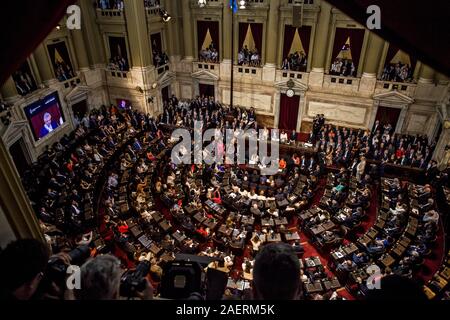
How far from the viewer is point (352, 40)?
19344mm

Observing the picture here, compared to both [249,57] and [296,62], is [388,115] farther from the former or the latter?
[249,57]

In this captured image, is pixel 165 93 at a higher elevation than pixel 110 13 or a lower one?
lower

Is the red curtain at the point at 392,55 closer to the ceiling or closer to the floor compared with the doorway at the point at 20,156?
closer to the ceiling

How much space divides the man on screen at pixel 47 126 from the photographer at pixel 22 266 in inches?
682

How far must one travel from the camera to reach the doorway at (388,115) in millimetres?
19688

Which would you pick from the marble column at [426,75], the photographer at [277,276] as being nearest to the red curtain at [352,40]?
the marble column at [426,75]

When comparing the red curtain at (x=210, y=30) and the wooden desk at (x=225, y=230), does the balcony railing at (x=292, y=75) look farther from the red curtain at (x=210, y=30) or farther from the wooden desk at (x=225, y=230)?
the wooden desk at (x=225, y=230)

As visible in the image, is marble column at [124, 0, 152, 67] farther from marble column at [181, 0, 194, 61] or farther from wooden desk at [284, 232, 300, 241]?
wooden desk at [284, 232, 300, 241]

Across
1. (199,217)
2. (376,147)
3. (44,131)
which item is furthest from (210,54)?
(199,217)

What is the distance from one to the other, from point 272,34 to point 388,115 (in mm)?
9288

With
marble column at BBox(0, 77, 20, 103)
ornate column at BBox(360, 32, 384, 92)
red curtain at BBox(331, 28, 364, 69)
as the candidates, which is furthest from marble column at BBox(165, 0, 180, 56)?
ornate column at BBox(360, 32, 384, 92)
